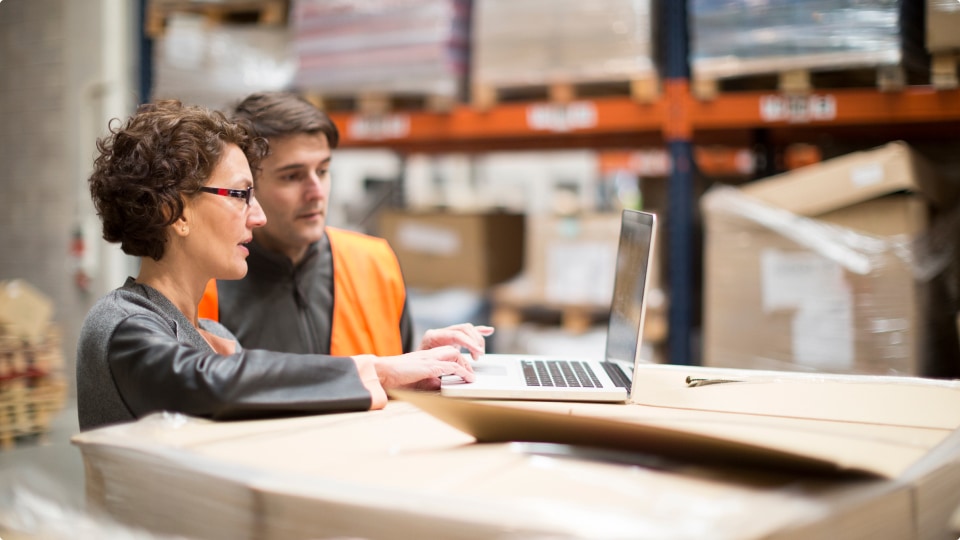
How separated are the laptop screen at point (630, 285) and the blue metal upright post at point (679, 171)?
162cm

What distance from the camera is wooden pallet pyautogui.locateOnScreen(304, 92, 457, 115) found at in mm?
4145

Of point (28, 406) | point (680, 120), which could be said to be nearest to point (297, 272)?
point (680, 120)

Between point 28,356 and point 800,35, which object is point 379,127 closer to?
point 800,35

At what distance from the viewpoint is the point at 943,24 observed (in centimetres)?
319

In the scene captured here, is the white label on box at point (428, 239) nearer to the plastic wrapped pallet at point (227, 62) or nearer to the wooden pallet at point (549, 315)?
the wooden pallet at point (549, 315)

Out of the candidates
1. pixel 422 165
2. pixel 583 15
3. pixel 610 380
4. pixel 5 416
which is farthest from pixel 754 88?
pixel 422 165

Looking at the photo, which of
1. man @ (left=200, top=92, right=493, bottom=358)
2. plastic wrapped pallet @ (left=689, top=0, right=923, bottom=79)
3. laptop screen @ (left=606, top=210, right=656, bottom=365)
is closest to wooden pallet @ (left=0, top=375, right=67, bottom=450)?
man @ (left=200, top=92, right=493, bottom=358)

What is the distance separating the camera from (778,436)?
1277 mm

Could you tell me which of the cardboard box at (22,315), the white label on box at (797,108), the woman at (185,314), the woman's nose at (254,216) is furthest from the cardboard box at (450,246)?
the woman's nose at (254,216)

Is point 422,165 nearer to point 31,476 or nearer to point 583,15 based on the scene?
point 583,15

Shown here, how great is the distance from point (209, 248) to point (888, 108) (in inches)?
114

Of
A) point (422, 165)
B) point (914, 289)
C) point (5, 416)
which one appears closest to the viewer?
point (914, 289)

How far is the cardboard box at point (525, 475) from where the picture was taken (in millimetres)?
936

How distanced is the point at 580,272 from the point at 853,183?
143 cm
